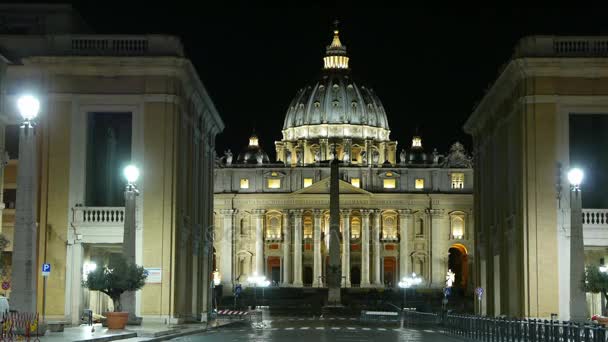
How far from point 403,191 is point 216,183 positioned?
28375 mm

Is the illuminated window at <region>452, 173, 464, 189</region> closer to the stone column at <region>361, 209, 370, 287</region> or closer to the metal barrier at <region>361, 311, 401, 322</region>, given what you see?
the stone column at <region>361, 209, 370, 287</region>

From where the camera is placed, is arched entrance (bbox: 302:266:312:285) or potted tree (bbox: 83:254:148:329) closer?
potted tree (bbox: 83:254:148:329)

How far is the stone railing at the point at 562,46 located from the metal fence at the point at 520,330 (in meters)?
13.2

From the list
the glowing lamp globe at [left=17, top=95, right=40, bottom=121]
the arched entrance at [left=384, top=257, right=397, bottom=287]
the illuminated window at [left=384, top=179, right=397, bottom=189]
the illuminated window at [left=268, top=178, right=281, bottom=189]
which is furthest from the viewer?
the illuminated window at [left=384, top=179, right=397, bottom=189]

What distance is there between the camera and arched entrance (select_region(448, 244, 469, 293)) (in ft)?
616

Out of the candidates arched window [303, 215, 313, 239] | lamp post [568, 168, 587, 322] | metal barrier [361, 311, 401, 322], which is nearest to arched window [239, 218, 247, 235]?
arched window [303, 215, 313, 239]

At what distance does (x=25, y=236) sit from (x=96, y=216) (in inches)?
1069

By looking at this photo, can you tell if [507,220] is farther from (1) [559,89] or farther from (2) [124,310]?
(2) [124,310]

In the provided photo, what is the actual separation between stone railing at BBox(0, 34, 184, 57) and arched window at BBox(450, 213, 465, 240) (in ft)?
423

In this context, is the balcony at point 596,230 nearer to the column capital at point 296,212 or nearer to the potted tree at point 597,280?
the potted tree at point 597,280

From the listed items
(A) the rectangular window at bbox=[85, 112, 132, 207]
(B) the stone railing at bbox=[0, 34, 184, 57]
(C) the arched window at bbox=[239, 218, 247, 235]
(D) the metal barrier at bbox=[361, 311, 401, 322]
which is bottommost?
(D) the metal barrier at bbox=[361, 311, 401, 322]

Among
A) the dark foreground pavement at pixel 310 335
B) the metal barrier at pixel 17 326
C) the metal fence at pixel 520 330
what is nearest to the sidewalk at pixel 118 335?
the dark foreground pavement at pixel 310 335

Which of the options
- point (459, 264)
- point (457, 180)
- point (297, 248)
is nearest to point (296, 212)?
point (297, 248)

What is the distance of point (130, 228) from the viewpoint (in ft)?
159
